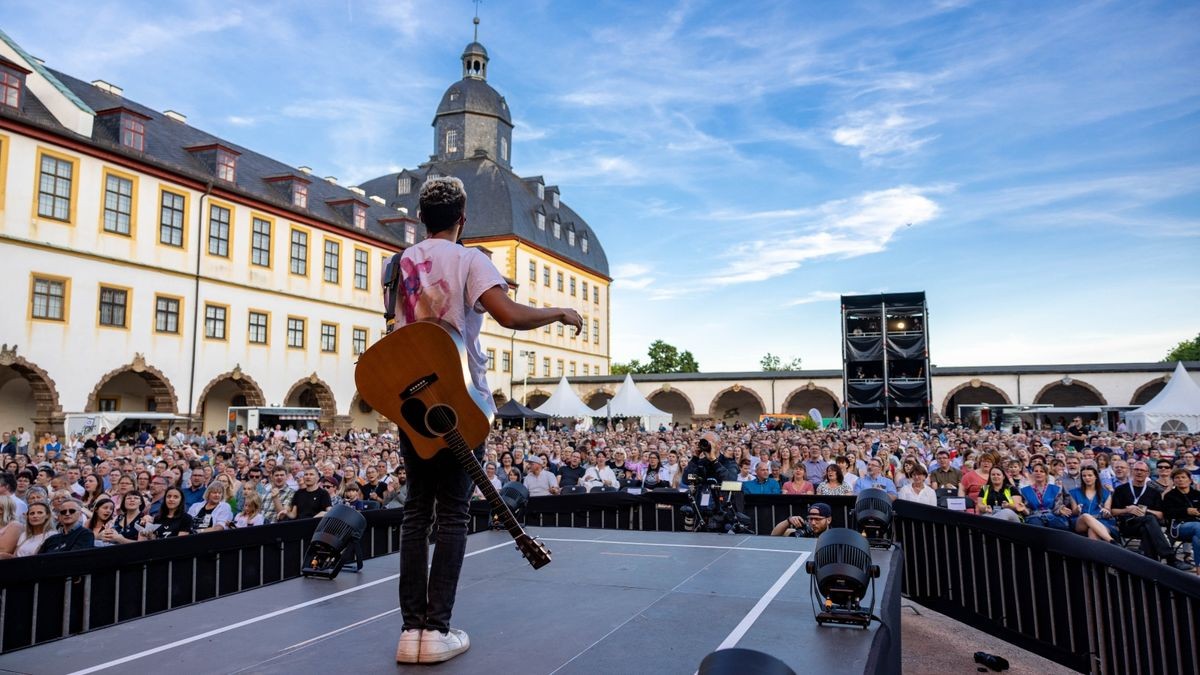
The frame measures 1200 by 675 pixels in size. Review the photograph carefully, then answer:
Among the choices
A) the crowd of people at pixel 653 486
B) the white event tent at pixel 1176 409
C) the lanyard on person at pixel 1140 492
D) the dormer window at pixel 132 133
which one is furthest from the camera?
the dormer window at pixel 132 133

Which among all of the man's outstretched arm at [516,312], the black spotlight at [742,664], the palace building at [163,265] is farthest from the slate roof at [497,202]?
the black spotlight at [742,664]

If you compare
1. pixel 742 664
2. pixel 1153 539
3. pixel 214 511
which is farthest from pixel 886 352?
pixel 742 664

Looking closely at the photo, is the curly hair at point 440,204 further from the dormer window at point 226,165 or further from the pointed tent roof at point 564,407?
the dormer window at point 226,165

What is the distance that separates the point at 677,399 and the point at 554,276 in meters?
12.5

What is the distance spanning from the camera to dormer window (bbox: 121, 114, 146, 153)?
26.9 m

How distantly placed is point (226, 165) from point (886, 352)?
2618 cm

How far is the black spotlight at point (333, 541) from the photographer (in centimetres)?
479

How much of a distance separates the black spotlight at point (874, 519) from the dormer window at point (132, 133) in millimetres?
28840

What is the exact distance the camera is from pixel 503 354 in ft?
165

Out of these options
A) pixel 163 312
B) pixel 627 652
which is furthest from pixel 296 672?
pixel 163 312

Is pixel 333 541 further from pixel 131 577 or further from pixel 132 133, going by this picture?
pixel 132 133

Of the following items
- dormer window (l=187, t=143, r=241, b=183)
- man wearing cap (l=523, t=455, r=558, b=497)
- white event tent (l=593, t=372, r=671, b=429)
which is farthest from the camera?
dormer window (l=187, t=143, r=241, b=183)

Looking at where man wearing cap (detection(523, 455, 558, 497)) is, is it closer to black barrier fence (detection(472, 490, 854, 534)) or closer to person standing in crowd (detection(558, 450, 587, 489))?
person standing in crowd (detection(558, 450, 587, 489))

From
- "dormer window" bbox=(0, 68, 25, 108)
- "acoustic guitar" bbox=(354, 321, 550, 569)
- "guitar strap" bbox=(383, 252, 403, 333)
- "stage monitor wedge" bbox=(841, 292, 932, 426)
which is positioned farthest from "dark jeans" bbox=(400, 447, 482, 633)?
"dormer window" bbox=(0, 68, 25, 108)
